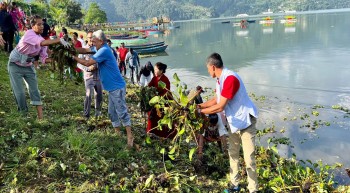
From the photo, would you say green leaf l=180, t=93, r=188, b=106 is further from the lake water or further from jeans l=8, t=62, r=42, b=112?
the lake water

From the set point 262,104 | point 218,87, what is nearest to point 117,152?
point 218,87

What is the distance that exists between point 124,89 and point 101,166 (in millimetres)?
1550

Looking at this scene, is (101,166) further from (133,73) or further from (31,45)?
(133,73)

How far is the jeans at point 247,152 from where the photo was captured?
4480mm

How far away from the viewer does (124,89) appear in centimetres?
575

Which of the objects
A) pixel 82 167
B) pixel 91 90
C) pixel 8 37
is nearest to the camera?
pixel 82 167

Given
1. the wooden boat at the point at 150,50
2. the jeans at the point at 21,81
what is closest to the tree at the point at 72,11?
the wooden boat at the point at 150,50

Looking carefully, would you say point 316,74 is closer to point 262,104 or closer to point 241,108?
point 262,104

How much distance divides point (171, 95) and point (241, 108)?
134 cm

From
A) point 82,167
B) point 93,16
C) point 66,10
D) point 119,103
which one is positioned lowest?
point 82,167

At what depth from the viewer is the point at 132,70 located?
16.1 m

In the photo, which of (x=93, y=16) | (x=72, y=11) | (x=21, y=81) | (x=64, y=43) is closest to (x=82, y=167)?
(x=64, y=43)

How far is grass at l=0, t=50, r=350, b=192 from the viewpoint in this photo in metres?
4.51

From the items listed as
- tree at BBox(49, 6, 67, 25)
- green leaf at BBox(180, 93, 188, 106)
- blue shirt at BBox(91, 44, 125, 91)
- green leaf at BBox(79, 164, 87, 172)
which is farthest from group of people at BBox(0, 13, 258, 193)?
tree at BBox(49, 6, 67, 25)
